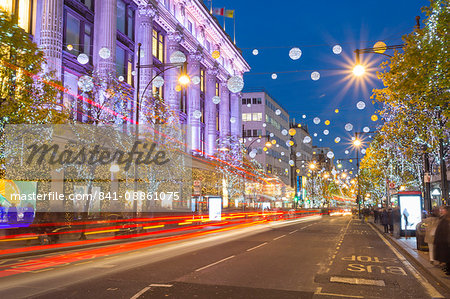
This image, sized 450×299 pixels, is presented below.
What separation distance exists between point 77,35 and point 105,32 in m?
2.55

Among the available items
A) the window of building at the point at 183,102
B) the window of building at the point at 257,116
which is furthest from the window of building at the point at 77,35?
the window of building at the point at 257,116

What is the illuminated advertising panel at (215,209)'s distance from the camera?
3759 centimetres

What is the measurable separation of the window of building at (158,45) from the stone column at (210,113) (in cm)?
1499

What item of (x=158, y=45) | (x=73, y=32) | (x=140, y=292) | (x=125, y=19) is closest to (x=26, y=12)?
(x=73, y=32)

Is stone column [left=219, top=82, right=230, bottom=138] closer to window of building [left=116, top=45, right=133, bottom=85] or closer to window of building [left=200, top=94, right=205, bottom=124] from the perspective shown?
window of building [left=200, top=94, right=205, bottom=124]

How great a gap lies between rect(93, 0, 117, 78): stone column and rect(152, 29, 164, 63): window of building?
1315 cm

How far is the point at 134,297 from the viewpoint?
8945 mm

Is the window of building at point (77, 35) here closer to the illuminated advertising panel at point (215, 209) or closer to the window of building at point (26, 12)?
the window of building at point (26, 12)

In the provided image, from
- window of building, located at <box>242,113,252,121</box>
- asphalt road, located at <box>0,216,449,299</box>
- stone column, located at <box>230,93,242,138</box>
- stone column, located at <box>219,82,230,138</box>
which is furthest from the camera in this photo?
window of building, located at <box>242,113,252,121</box>

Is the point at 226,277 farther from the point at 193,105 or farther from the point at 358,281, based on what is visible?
the point at 193,105

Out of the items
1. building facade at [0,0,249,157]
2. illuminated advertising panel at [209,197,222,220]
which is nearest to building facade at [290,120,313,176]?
building facade at [0,0,249,157]

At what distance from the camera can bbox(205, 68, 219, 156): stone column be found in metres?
67.6

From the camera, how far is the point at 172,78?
Result: 55.6 m

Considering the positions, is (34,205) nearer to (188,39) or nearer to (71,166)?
(71,166)
